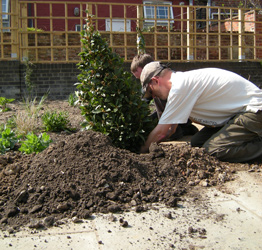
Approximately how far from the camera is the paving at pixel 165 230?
2.04 meters

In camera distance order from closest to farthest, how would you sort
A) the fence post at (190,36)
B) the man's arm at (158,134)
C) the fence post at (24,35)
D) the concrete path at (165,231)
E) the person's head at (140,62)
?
the concrete path at (165,231), the man's arm at (158,134), the person's head at (140,62), the fence post at (24,35), the fence post at (190,36)

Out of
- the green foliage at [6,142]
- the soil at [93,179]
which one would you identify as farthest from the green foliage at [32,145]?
the green foliage at [6,142]

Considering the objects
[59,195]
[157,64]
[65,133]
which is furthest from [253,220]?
[65,133]

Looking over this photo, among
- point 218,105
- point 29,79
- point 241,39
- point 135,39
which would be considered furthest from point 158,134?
point 241,39

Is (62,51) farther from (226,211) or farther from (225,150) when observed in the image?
(226,211)

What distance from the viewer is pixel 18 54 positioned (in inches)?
351

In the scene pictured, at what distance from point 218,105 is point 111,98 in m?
1.19

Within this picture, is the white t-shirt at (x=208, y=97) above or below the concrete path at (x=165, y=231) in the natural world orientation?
above

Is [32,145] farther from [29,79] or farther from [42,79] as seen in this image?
[42,79]

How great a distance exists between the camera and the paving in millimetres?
2035

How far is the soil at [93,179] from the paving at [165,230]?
99 mm

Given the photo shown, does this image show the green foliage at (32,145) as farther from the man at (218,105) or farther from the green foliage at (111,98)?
the man at (218,105)

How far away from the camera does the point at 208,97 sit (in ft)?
11.7

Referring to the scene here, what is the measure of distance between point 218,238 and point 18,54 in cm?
805
